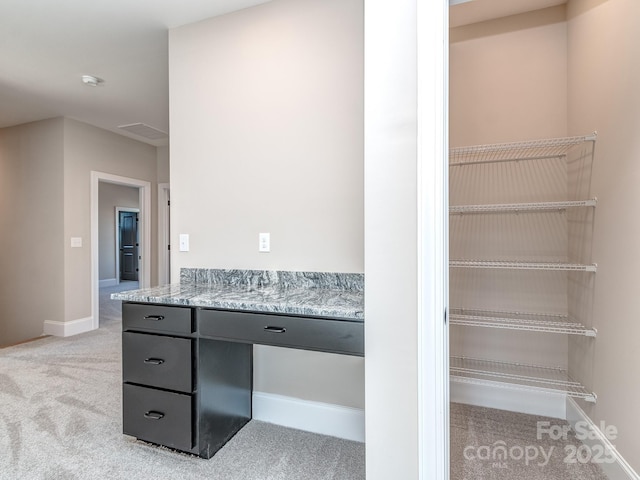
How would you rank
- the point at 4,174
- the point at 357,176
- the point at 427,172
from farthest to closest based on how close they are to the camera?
the point at 4,174 → the point at 357,176 → the point at 427,172

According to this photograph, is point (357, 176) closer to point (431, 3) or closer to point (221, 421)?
point (431, 3)

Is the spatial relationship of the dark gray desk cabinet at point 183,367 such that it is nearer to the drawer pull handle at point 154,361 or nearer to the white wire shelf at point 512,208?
the drawer pull handle at point 154,361

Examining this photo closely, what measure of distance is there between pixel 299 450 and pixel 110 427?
1191 mm

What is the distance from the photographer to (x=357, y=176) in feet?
6.50

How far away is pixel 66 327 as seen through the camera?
405 cm

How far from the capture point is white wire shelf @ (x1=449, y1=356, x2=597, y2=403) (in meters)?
2.14

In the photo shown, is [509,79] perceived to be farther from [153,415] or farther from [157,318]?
[153,415]

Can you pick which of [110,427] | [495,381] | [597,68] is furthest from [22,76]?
[495,381]

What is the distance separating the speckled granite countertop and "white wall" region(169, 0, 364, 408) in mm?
66

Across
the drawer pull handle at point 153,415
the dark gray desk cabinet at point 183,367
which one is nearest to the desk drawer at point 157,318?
the dark gray desk cabinet at point 183,367

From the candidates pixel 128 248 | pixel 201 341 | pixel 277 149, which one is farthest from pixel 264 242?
pixel 128 248

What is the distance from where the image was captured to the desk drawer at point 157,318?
1733 mm

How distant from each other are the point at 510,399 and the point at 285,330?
1735 mm

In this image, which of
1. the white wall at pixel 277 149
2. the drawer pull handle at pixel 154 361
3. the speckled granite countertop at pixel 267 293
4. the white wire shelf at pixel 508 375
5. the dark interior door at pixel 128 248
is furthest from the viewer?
the dark interior door at pixel 128 248
